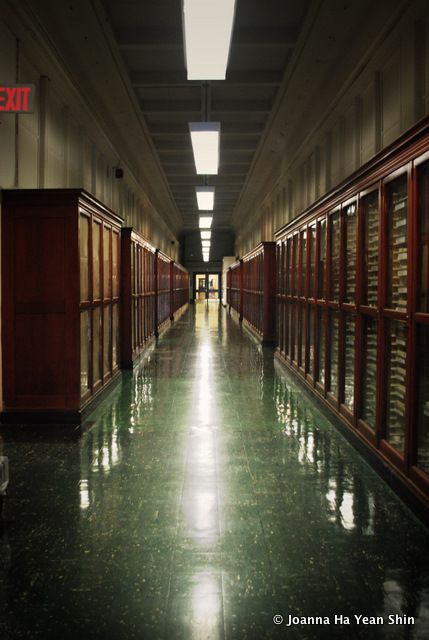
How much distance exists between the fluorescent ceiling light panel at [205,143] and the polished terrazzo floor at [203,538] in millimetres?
4879

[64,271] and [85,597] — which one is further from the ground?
[64,271]

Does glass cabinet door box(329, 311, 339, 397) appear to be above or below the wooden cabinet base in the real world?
above

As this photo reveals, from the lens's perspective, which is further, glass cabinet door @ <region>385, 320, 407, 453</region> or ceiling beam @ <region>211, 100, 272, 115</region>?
ceiling beam @ <region>211, 100, 272, 115</region>

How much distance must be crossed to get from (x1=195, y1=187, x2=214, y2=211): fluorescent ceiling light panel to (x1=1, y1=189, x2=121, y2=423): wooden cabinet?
841 centimetres

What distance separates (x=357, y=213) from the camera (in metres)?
4.46

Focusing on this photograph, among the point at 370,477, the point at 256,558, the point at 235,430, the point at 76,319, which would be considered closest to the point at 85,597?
the point at 256,558

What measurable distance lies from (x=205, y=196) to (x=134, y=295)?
240 inches

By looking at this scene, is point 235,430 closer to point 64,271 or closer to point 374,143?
point 64,271

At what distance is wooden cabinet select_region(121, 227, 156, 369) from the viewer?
8.77 meters

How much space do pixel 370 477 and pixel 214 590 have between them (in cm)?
186

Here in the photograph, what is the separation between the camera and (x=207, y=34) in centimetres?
468

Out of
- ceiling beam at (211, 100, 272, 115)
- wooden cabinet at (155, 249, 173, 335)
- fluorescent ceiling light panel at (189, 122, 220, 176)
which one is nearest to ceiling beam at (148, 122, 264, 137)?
fluorescent ceiling light panel at (189, 122, 220, 176)

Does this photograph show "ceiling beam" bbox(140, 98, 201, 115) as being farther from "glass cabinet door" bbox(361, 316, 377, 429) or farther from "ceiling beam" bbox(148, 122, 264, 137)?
"glass cabinet door" bbox(361, 316, 377, 429)

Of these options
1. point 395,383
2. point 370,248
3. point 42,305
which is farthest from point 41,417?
point 370,248
